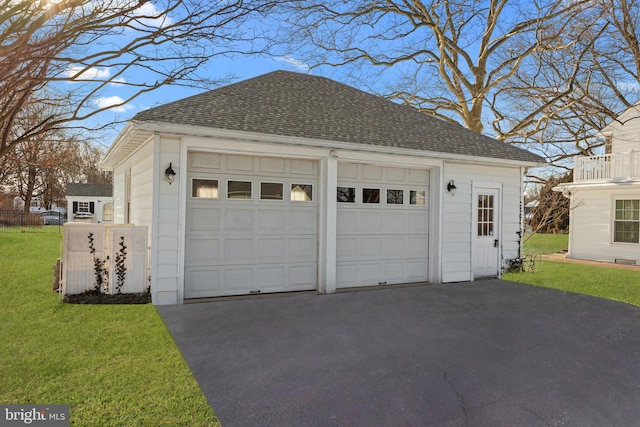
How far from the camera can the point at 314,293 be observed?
7.27m

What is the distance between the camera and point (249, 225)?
22.8 ft

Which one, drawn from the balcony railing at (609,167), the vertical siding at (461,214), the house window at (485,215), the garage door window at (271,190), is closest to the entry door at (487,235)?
the house window at (485,215)

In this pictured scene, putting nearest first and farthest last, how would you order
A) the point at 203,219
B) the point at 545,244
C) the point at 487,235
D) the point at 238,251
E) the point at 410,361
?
1. the point at 410,361
2. the point at 203,219
3. the point at 238,251
4. the point at 487,235
5. the point at 545,244

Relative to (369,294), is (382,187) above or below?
above

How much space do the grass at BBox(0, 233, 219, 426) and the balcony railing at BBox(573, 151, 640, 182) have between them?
1556 centimetres

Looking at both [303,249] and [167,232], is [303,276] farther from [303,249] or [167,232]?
[167,232]

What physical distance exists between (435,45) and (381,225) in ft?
43.4

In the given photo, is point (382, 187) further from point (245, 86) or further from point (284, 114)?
point (245, 86)

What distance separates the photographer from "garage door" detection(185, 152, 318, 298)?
659cm

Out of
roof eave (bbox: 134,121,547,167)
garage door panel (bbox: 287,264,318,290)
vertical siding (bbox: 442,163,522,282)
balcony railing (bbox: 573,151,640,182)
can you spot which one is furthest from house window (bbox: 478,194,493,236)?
balcony railing (bbox: 573,151,640,182)

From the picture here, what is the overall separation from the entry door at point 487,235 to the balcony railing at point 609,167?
748 centimetres

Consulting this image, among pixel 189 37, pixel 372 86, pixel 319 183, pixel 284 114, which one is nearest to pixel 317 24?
pixel 372 86

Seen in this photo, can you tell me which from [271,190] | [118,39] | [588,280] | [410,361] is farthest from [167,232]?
[588,280]

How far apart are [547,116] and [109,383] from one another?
18525 millimetres
